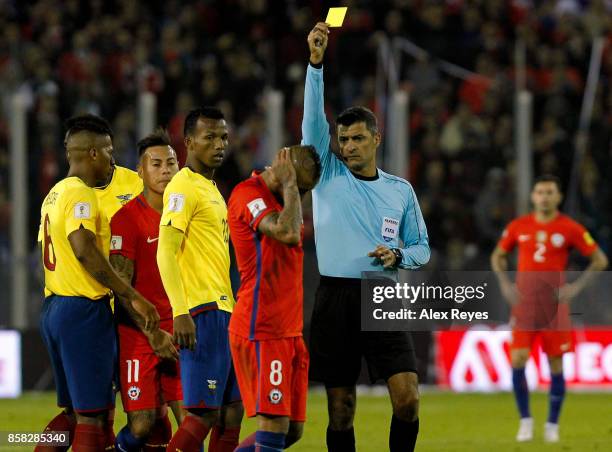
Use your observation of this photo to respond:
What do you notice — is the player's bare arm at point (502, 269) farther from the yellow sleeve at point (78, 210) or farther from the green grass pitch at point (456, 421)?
the yellow sleeve at point (78, 210)

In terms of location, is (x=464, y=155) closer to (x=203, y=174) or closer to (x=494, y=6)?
(x=494, y=6)

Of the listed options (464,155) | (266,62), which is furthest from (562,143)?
(266,62)

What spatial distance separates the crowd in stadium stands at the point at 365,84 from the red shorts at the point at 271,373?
714 centimetres

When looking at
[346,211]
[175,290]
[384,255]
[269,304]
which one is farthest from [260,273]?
[346,211]

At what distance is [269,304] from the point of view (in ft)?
22.8

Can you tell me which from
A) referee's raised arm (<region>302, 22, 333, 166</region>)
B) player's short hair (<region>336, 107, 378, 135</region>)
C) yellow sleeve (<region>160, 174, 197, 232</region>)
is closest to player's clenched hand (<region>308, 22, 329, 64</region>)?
referee's raised arm (<region>302, 22, 333, 166</region>)

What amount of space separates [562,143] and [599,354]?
246 cm

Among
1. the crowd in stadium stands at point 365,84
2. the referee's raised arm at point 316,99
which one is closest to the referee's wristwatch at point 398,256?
the referee's raised arm at point 316,99

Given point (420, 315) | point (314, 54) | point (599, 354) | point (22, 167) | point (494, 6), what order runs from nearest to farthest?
point (314, 54), point (420, 315), point (22, 167), point (599, 354), point (494, 6)

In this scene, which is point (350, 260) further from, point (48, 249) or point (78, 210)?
point (48, 249)

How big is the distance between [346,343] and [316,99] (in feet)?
4.60

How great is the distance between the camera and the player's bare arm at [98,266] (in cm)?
722

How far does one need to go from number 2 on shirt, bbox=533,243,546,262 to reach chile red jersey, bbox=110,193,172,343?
4.89 m

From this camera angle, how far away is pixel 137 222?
25.7ft
